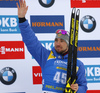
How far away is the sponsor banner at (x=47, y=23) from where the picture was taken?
2.40 meters

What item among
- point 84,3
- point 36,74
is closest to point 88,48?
point 84,3

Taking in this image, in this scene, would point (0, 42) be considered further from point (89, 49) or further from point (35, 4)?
point (89, 49)

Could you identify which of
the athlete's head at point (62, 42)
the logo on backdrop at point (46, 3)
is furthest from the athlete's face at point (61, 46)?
the logo on backdrop at point (46, 3)

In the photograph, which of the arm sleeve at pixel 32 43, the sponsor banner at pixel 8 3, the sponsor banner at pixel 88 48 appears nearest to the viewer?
the arm sleeve at pixel 32 43

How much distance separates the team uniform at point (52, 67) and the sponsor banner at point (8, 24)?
578 mm

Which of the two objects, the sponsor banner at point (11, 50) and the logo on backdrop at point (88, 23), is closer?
the sponsor banner at point (11, 50)

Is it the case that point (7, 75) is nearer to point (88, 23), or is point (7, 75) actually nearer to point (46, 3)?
point (46, 3)

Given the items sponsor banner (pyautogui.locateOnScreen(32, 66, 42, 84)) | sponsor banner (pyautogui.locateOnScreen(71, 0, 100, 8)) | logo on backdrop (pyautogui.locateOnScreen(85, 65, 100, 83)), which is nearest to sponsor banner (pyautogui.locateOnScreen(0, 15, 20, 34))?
sponsor banner (pyautogui.locateOnScreen(32, 66, 42, 84))

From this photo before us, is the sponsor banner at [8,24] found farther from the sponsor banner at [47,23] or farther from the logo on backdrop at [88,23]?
the logo on backdrop at [88,23]

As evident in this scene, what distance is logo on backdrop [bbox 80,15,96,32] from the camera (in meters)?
2.47

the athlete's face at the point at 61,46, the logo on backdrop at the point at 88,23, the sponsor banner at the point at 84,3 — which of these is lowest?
the athlete's face at the point at 61,46

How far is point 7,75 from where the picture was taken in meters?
2.38

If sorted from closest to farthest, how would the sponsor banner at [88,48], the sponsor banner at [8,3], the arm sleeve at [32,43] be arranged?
1. the arm sleeve at [32,43]
2. the sponsor banner at [8,3]
3. the sponsor banner at [88,48]

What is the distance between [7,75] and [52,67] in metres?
0.74
